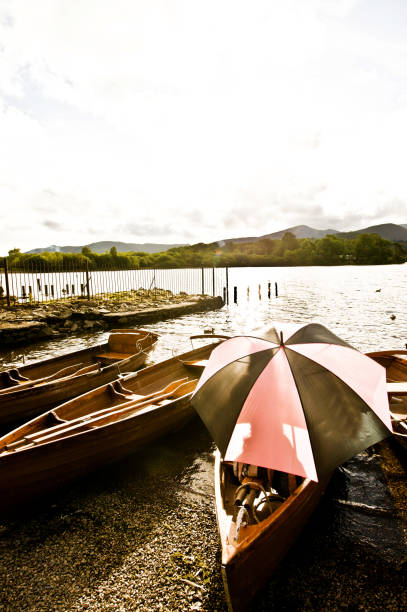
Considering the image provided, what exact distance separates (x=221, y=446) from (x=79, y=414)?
484 cm

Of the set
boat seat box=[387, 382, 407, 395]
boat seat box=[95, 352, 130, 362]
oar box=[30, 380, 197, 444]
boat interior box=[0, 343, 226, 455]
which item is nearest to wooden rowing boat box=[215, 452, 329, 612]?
oar box=[30, 380, 197, 444]

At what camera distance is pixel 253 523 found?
147 inches

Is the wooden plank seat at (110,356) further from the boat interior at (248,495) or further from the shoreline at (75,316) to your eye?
the shoreline at (75,316)

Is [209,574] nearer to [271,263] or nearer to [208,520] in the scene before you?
[208,520]

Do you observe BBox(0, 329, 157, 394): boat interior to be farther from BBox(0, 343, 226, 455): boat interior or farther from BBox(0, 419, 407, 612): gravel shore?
BBox(0, 419, 407, 612): gravel shore

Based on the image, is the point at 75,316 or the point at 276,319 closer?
the point at 75,316

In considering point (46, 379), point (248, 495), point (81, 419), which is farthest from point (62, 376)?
point (248, 495)

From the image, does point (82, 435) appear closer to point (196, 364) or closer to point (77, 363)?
point (196, 364)

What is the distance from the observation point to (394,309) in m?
32.3

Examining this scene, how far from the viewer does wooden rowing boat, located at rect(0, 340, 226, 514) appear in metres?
5.07

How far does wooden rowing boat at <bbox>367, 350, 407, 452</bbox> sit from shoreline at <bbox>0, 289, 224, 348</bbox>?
58.0ft

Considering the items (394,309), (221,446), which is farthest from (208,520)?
(394,309)

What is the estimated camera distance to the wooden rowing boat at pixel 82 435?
5.07 meters

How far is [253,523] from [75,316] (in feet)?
68.9
